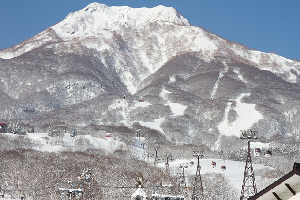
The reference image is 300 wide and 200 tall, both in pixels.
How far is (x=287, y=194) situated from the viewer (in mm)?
12844

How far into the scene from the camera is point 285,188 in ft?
42.1

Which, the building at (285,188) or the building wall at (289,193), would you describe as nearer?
the building at (285,188)

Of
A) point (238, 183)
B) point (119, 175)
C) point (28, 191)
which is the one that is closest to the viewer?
point (28, 191)

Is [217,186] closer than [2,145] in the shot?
Yes

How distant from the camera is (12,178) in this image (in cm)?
11012

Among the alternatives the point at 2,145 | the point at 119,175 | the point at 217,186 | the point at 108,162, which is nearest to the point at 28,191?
the point at 119,175

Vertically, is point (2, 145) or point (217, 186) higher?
point (2, 145)

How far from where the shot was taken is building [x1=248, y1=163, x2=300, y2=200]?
484 inches

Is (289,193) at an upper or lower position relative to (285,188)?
lower

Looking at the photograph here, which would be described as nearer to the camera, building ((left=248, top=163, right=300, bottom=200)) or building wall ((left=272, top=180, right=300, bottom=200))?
building ((left=248, top=163, right=300, bottom=200))

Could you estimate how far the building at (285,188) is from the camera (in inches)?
484

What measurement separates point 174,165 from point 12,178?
3786 inches

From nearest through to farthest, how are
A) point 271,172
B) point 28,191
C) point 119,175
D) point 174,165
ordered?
point 28,191 < point 119,175 < point 271,172 < point 174,165

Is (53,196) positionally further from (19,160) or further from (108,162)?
(108,162)
